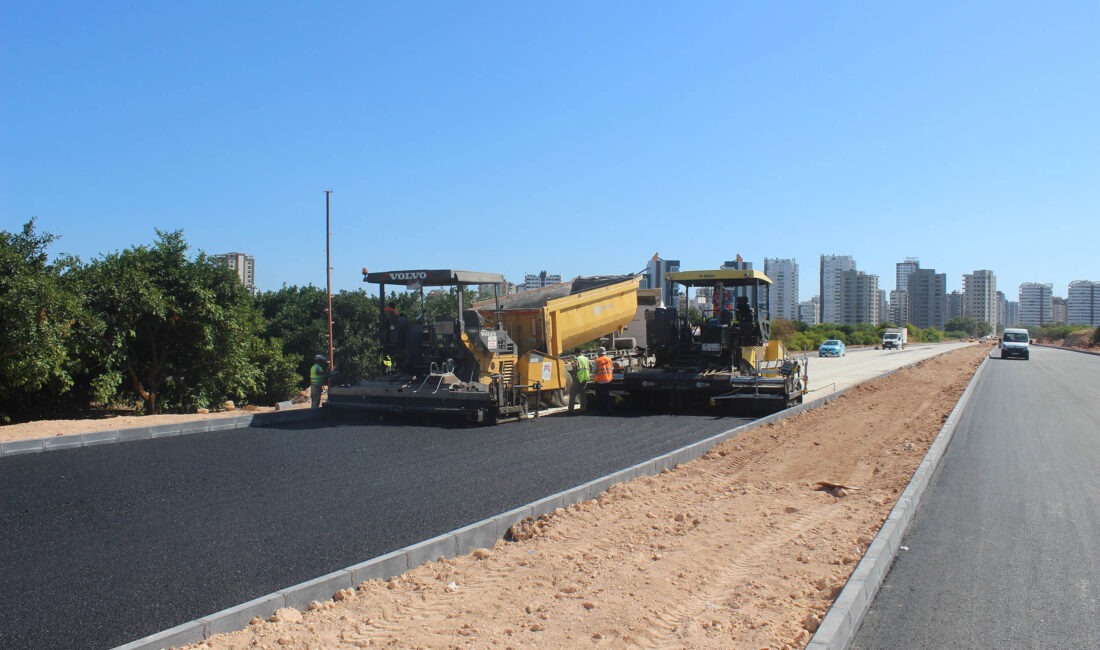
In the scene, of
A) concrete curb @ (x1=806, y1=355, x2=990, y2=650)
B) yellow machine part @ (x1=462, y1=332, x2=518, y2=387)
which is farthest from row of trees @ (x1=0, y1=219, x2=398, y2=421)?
concrete curb @ (x1=806, y1=355, x2=990, y2=650)

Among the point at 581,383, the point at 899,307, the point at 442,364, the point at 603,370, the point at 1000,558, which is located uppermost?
the point at 899,307

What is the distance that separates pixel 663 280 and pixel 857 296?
452ft

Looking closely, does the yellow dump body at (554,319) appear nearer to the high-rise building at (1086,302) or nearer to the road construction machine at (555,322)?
the road construction machine at (555,322)

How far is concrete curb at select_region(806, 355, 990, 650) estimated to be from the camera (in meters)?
4.00

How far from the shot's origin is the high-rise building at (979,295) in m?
180

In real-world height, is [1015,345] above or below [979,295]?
below

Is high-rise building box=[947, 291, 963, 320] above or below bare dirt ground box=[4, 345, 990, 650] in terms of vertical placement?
above

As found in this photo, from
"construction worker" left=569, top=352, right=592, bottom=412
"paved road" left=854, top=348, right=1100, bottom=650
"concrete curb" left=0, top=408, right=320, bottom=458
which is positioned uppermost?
"construction worker" left=569, top=352, right=592, bottom=412

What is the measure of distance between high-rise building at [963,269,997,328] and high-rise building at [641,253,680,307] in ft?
583

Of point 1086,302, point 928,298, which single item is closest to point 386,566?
point 928,298

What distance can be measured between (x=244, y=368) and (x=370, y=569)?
1423 cm

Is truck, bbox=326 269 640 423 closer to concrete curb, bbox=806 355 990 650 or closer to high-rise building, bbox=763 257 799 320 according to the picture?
concrete curb, bbox=806 355 990 650

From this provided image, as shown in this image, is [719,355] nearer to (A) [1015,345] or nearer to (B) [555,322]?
(B) [555,322]

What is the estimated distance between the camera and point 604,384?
1459cm
